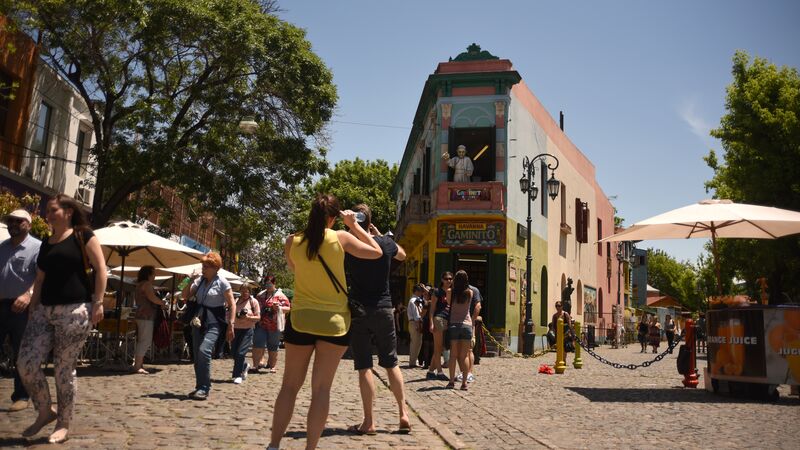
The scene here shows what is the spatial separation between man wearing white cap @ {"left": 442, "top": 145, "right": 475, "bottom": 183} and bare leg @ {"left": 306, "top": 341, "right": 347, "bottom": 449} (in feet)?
57.5

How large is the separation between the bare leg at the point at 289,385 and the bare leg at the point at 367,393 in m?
1.48

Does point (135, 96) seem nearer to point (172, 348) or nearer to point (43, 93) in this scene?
point (43, 93)

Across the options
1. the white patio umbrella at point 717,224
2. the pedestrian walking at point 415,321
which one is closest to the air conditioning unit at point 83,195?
the pedestrian walking at point 415,321

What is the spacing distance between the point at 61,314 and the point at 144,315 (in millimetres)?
6502

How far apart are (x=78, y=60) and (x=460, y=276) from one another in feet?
42.6

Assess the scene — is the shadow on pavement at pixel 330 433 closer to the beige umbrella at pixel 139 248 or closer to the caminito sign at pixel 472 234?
the beige umbrella at pixel 139 248

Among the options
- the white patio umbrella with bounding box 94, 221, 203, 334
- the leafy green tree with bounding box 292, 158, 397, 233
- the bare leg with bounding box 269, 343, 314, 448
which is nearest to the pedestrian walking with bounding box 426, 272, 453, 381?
the white patio umbrella with bounding box 94, 221, 203, 334

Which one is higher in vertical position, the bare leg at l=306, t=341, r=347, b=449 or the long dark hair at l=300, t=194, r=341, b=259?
the long dark hair at l=300, t=194, r=341, b=259

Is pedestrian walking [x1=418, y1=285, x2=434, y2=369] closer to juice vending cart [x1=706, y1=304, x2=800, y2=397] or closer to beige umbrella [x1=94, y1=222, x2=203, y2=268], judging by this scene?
beige umbrella [x1=94, y1=222, x2=203, y2=268]

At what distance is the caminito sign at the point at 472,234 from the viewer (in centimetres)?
2106

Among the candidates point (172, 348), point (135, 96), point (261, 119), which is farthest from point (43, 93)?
point (172, 348)

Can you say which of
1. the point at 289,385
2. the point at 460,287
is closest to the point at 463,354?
the point at 460,287

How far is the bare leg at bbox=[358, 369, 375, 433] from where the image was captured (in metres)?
5.66

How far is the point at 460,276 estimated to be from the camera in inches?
376
